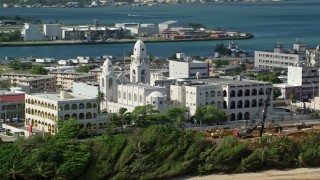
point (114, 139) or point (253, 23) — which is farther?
point (253, 23)

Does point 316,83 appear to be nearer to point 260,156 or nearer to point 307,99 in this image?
point 307,99

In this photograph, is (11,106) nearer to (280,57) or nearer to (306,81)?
(306,81)

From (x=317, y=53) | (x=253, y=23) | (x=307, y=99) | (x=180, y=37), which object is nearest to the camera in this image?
(x=307, y=99)

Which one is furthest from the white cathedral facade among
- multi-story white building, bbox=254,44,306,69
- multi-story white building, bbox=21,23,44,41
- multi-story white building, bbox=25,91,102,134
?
multi-story white building, bbox=21,23,44,41

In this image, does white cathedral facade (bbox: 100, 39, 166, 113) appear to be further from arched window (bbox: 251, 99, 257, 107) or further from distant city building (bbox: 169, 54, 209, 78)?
distant city building (bbox: 169, 54, 209, 78)

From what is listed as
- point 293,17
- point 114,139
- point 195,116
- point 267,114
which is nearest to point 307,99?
point 267,114

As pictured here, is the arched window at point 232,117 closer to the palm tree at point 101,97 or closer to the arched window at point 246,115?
the arched window at point 246,115

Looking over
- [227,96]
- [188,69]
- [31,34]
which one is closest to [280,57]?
[188,69]

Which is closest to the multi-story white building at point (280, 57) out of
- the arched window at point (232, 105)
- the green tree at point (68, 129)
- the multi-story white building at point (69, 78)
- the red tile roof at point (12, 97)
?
the multi-story white building at point (69, 78)
